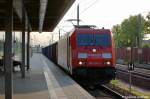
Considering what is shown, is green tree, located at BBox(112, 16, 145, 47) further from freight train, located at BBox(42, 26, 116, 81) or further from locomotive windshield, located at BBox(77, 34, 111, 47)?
freight train, located at BBox(42, 26, 116, 81)

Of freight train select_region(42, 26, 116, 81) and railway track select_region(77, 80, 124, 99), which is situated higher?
freight train select_region(42, 26, 116, 81)

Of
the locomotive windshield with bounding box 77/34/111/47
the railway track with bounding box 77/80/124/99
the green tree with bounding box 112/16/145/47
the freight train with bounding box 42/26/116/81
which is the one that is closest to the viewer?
the railway track with bounding box 77/80/124/99

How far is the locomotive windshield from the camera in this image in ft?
77.7

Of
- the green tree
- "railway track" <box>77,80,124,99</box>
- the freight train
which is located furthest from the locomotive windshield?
the green tree

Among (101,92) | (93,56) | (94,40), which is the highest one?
(94,40)

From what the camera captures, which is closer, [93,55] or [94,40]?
[93,55]

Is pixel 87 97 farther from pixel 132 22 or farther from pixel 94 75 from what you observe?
pixel 132 22

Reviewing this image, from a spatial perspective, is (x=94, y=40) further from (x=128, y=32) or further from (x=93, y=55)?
(x=128, y=32)

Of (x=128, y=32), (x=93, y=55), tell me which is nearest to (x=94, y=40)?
(x=93, y=55)

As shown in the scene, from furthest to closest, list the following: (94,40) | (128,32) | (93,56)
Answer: (128,32), (94,40), (93,56)

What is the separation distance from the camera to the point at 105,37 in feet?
78.2

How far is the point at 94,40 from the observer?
23797mm

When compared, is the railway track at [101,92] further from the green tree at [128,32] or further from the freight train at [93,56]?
the green tree at [128,32]

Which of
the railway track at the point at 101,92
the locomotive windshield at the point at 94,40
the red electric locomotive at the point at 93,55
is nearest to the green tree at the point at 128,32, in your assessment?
the railway track at the point at 101,92
